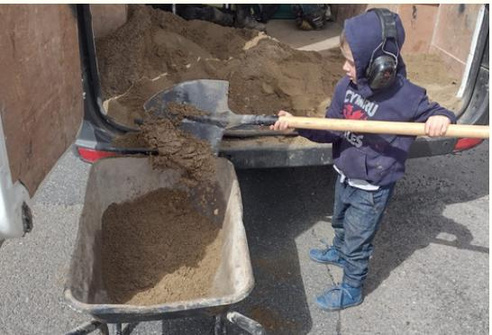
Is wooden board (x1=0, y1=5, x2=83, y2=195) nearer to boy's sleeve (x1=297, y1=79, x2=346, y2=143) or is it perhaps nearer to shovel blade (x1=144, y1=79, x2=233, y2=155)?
shovel blade (x1=144, y1=79, x2=233, y2=155)

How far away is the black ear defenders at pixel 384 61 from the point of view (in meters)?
2.01

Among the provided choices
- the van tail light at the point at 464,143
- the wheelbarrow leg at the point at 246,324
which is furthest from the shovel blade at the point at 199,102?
the van tail light at the point at 464,143

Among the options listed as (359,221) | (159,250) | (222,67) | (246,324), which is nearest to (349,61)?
(359,221)

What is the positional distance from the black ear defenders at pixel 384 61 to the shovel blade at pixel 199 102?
831 mm

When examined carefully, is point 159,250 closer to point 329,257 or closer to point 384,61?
point 329,257

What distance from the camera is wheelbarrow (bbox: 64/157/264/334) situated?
1747mm

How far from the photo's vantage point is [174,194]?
269 centimetres

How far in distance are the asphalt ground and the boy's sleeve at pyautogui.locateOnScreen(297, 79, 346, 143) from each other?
80 cm

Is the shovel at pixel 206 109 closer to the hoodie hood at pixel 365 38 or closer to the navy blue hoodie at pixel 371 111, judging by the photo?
the navy blue hoodie at pixel 371 111

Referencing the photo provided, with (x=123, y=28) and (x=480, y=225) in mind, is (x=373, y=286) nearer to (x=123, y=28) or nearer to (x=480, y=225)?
(x=480, y=225)

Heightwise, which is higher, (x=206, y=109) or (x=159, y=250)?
(x=206, y=109)

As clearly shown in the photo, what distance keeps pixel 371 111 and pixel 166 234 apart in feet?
3.89

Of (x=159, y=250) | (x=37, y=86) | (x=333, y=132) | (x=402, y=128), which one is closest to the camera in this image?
(x=37, y=86)

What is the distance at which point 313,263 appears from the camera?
291 centimetres
